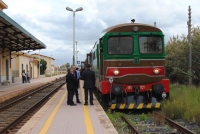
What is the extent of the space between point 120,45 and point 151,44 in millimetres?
1229

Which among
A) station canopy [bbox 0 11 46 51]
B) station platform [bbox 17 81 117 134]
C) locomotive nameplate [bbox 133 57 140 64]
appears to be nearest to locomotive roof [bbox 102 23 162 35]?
locomotive nameplate [bbox 133 57 140 64]

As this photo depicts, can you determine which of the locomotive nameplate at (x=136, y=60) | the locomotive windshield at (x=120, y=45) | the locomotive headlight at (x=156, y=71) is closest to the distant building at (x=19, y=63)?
the locomotive windshield at (x=120, y=45)

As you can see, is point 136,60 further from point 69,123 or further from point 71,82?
point 69,123

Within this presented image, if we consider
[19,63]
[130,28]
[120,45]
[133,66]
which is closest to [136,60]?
[133,66]

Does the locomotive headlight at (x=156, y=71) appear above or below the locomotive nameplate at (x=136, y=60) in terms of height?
below

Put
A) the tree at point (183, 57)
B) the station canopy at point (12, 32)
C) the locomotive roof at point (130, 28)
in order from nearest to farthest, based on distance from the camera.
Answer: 1. the locomotive roof at point (130, 28)
2. the station canopy at point (12, 32)
3. the tree at point (183, 57)

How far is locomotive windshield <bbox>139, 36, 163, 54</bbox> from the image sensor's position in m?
12.4

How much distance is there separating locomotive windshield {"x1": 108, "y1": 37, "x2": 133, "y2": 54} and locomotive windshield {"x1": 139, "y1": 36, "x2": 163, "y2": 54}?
436 mm

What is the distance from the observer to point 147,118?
37.5 feet

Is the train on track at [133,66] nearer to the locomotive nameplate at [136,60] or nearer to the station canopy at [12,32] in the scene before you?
the locomotive nameplate at [136,60]

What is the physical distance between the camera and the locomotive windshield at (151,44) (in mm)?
12352

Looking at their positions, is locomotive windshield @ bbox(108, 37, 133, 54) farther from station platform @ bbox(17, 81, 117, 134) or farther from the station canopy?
the station canopy

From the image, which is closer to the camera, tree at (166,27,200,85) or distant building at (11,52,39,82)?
tree at (166,27,200,85)

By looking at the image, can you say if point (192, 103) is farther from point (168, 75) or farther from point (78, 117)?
point (168, 75)
